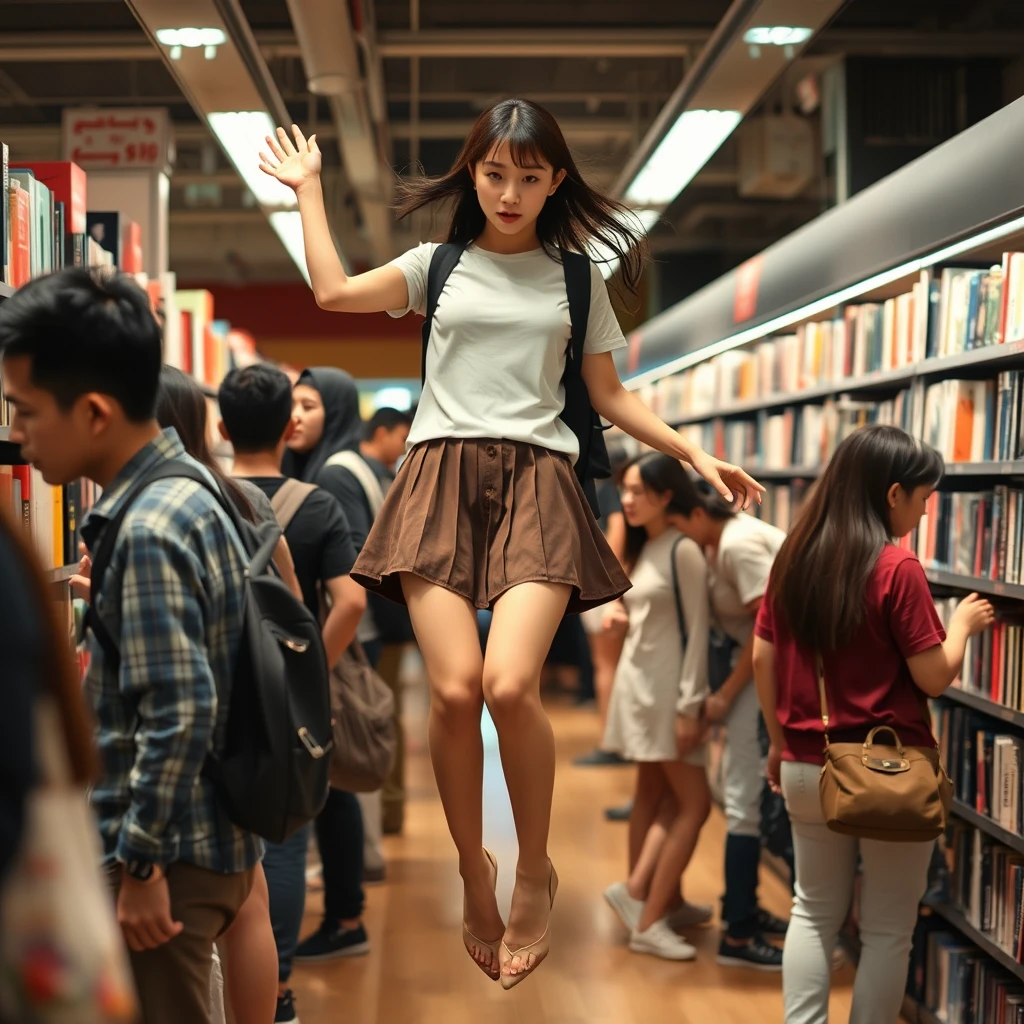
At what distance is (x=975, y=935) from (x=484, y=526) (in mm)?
1992

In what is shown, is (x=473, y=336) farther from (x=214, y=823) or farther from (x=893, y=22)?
(x=893, y=22)

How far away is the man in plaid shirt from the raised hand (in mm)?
659

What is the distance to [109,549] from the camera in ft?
5.74

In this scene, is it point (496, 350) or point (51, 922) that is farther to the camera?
point (496, 350)

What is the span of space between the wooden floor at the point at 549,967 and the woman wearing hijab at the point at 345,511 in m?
0.10

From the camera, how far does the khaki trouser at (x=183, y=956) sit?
1.78 metres

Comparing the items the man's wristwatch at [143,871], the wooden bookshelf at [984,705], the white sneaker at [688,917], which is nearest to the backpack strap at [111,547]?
the man's wristwatch at [143,871]

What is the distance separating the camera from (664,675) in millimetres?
4238

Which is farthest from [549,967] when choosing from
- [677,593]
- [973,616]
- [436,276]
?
[436,276]

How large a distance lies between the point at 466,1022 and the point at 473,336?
2251 mm

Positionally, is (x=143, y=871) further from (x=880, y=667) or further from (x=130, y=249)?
(x=130, y=249)

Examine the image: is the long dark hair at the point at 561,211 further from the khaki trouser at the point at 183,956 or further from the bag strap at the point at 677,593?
the bag strap at the point at 677,593

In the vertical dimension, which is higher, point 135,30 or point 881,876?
point 135,30

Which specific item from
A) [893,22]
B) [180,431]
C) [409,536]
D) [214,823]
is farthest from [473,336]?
[893,22]
